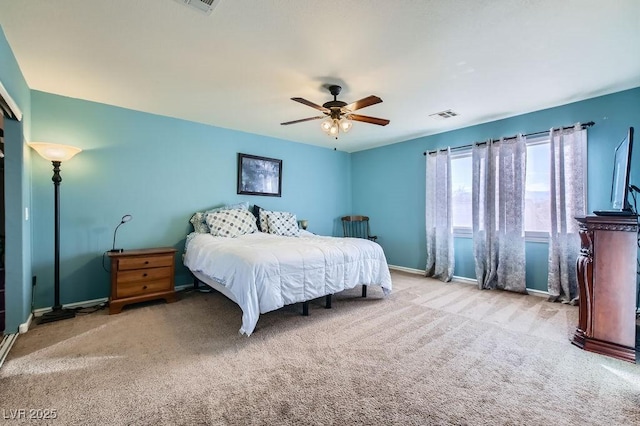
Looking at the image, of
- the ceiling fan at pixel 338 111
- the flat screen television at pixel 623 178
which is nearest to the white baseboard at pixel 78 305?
the ceiling fan at pixel 338 111

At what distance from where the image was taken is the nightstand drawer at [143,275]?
10.0 ft

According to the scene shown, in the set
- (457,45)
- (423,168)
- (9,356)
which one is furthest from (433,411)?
(423,168)

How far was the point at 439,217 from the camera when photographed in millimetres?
4656

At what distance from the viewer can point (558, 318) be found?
2.90 meters

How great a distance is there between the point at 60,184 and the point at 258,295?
2.79m

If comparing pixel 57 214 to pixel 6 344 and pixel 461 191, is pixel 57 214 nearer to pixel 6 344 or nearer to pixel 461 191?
pixel 6 344

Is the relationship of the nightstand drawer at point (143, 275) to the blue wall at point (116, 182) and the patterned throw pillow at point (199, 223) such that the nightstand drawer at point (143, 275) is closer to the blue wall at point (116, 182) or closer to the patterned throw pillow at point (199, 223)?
the blue wall at point (116, 182)

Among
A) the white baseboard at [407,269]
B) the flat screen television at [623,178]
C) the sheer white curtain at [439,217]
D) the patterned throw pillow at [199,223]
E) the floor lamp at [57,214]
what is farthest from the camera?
the white baseboard at [407,269]

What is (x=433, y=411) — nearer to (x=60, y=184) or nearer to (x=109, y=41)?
(x=109, y=41)

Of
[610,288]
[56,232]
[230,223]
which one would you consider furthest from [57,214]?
[610,288]

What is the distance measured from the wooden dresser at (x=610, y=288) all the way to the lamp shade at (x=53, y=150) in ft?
16.5

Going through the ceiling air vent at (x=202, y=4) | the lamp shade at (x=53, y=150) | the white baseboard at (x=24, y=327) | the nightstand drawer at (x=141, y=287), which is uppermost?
the ceiling air vent at (x=202, y=4)

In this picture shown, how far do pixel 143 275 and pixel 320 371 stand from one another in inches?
97.5

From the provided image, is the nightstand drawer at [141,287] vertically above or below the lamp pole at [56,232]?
below
